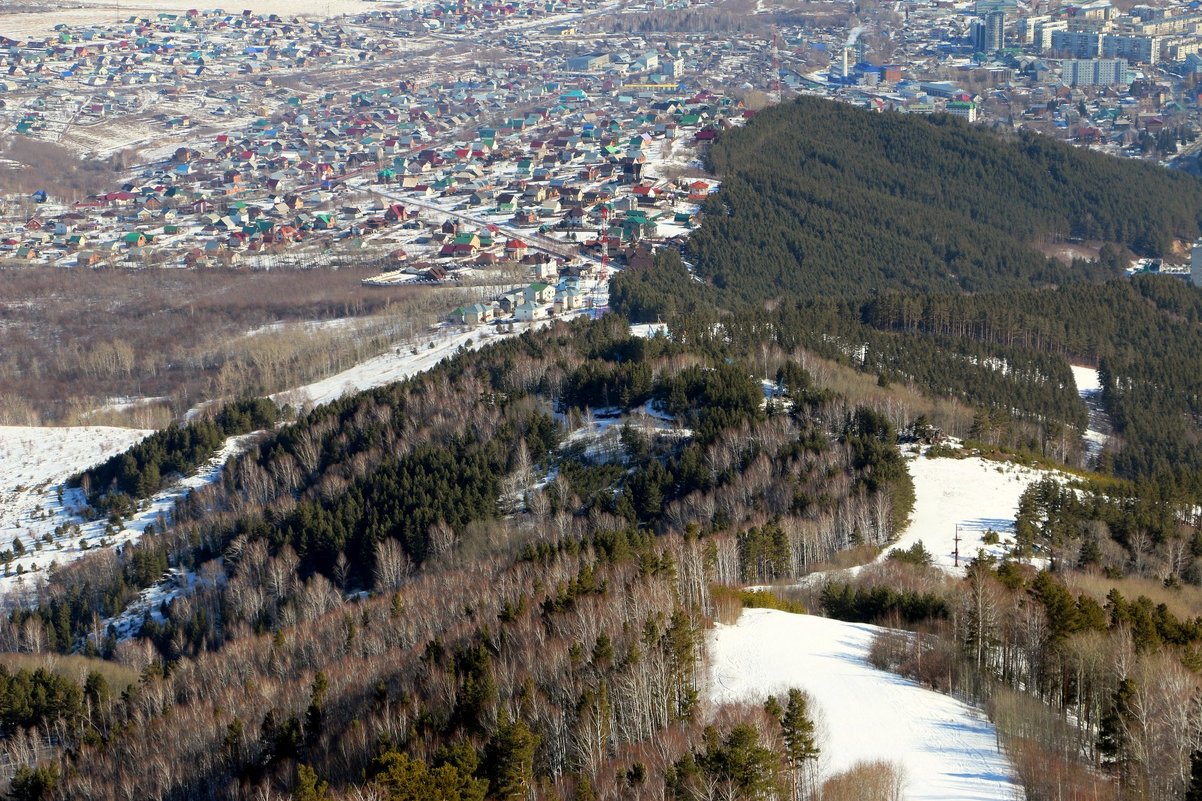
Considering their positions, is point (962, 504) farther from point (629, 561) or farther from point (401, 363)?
point (401, 363)

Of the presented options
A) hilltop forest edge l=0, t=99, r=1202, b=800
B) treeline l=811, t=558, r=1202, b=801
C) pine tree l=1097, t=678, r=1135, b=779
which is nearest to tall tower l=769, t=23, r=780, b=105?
hilltop forest edge l=0, t=99, r=1202, b=800

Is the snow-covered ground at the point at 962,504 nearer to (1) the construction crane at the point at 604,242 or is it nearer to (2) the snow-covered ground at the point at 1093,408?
(2) the snow-covered ground at the point at 1093,408

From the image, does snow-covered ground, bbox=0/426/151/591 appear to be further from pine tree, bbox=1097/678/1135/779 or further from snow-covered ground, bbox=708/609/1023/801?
pine tree, bbox=1097/678/1135/779

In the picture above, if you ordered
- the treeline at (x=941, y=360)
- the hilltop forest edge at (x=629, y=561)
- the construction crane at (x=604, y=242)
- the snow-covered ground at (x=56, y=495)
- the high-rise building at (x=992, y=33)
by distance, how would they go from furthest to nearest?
the high-rise building at (x=992, y=33)
the construction crane at (x=604, y=242)
the treeline at (x=941, y=360)
the snow-covered ground at (x=56, y=495)
the hilltop forest edge at (x=629, y=561)

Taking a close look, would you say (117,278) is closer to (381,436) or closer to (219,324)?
(219,324)

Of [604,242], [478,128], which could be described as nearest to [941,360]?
[604,242]

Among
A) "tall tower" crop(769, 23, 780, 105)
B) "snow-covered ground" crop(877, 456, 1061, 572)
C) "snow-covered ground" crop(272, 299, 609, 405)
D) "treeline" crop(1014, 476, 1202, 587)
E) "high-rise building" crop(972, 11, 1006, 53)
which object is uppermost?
"high-rise building" crop(972, 11, 1006, 53)

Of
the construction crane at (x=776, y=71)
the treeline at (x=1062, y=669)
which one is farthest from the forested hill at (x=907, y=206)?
the treeline at (x=1062, y=669)
